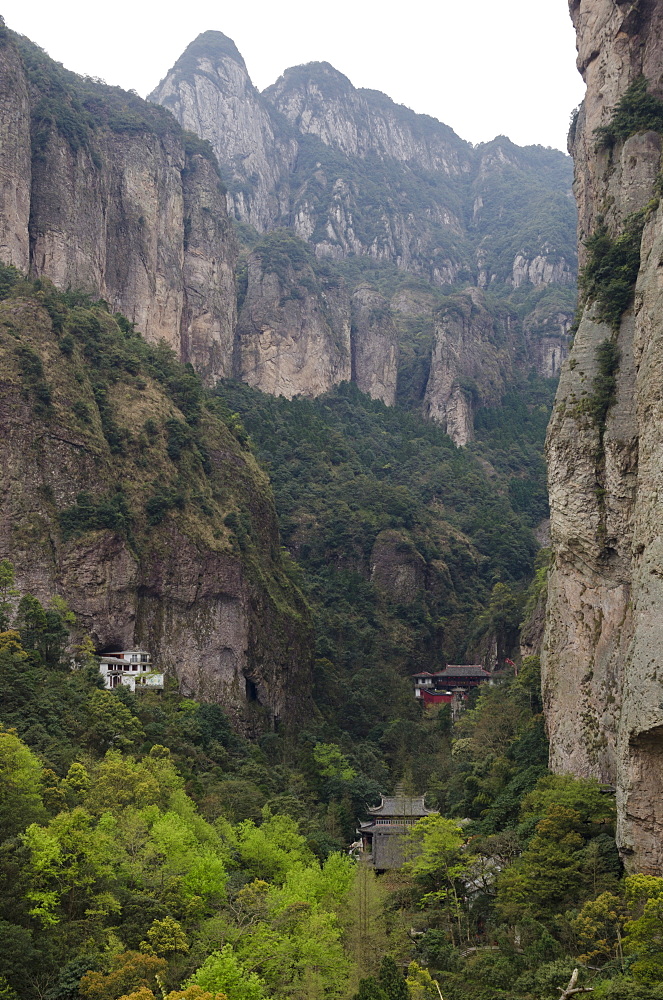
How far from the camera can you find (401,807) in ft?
191

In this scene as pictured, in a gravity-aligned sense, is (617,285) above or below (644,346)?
above

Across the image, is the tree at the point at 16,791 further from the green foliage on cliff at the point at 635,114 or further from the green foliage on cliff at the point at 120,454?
the green foliage on cliff at the point at 635,114

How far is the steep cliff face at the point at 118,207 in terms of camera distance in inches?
3238

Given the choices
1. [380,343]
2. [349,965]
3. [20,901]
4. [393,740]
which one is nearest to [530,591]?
[393,740]

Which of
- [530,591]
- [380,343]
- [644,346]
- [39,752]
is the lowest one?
[39,752]

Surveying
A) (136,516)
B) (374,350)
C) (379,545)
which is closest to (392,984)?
(136,516)

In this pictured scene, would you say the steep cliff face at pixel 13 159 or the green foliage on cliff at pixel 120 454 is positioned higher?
the steep cliff face at pixel 13 159

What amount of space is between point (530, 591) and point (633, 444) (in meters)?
36.5

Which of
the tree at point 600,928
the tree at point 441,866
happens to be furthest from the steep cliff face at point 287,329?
the tree at point 600,928

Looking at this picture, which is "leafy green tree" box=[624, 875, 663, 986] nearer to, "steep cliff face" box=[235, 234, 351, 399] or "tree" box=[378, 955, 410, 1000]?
"tree" box=[378, 955, 410, 1000]

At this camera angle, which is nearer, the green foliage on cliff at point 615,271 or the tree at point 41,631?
the green foliage on cliff at point 615,271

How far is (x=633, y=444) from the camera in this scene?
4025cm

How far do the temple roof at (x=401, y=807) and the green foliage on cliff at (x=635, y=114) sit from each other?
3736cm

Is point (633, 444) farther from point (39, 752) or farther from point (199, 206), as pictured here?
point (199, 206)
